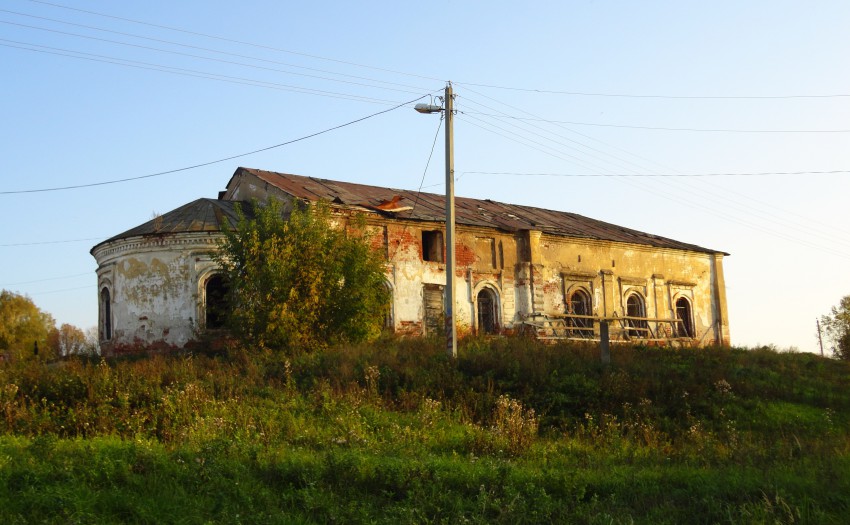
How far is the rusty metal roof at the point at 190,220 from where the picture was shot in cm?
2466

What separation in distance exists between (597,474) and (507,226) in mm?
20768

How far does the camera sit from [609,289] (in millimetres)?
33188

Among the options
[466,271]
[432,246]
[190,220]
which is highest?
[190,220]

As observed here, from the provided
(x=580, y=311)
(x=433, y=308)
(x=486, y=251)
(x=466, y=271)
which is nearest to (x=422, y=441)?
(x=433, y=308)

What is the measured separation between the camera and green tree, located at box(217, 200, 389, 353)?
21219mm

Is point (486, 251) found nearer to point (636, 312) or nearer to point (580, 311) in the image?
point (580, 311)

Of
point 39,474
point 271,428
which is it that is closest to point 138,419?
point 271,428

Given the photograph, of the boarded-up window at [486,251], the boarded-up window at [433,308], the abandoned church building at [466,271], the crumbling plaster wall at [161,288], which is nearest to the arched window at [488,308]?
the abandoned church building at [466,271]

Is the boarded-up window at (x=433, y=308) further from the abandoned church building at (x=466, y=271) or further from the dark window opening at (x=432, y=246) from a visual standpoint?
the dark window opening at (x=432, y=246)

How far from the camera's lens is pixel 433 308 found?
2842cm

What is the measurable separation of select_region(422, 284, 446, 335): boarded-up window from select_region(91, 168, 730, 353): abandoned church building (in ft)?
0.12

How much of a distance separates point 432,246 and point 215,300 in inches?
314

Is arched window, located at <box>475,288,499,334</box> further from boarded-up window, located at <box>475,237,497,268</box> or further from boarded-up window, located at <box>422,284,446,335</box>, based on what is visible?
boarded-up window, located at <box>422,284,446,335</box>

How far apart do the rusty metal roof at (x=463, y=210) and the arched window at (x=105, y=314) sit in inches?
248
